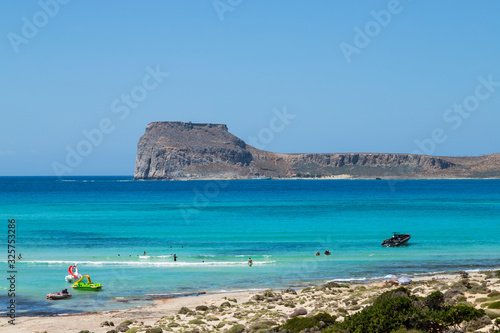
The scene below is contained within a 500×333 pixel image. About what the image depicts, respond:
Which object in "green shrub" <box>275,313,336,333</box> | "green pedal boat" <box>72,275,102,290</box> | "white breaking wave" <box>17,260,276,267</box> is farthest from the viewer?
"white breaking wave" <box>17,260,276,267</box>

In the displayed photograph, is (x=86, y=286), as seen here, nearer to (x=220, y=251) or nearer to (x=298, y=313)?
(x=298, y=313)

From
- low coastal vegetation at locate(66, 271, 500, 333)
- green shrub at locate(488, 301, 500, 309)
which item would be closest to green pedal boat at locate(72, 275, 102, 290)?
low coastal vegetation at locate(66, 271, 500, 333)

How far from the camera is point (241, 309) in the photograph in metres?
21.6

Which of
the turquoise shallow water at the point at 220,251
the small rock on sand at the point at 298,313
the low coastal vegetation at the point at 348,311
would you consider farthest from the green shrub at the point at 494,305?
the turquoise shallow water at the point at 220,251

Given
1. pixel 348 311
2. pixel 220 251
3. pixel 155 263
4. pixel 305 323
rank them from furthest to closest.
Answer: pixel 220 251
pixel 155 263
pixel 348 311
pixel 305 323

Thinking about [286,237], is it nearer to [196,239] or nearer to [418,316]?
[196,239]

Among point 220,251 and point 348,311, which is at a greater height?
point 220,251

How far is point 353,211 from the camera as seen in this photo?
267 feet

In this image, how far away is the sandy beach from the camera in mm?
18875

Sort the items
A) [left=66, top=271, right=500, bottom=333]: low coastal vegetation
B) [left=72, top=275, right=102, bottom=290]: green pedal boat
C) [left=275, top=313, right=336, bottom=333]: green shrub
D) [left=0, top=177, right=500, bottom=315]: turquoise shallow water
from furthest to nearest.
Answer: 1. [left=0, top=177, right=500, bottom=315]: turquoise shallow water
2. [left=72, top=275, right=102, bottom=290]: green pedal boat
3. [left=275, top=313, right=336, bottom=333]: green shrub
4. [left=66, top=271, right=500, bottom=333]: low coastal vegetation

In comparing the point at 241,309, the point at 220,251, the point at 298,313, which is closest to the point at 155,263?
the point at 220,251

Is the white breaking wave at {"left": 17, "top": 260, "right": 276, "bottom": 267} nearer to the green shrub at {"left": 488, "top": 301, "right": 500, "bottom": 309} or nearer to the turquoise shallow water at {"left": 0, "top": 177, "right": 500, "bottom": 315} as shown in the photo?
the turquoise shallow water at {"left": 0, "top": 177, "right": 500, "bottom": 315}

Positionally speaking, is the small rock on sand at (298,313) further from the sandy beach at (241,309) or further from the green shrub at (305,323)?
the green shrub at (305,323)

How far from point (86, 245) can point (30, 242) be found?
18.6ft
